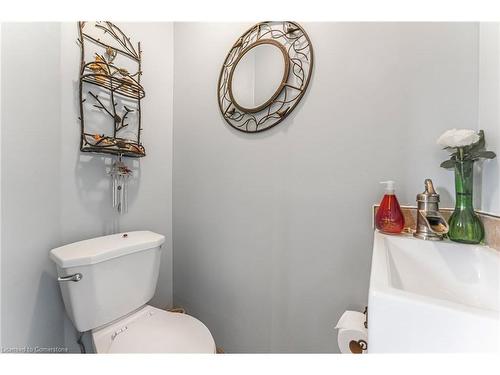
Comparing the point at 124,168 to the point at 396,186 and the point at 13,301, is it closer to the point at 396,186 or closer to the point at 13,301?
the point at 13,301

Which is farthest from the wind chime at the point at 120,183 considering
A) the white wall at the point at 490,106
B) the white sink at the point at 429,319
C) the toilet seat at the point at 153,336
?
the white wall at the point at 490,106

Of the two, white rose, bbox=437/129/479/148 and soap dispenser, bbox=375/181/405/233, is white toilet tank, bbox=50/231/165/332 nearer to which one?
soap dispenser, bbox=375/181/405/233

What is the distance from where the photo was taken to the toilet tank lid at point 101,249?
0.72 m

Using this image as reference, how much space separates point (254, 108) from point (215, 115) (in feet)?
0.87

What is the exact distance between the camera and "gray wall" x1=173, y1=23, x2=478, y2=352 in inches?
26.1

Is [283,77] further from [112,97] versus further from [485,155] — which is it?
[112,97]

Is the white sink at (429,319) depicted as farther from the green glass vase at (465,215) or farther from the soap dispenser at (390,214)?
the soap dispenser at (390,214)

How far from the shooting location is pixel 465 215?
0.55 meters

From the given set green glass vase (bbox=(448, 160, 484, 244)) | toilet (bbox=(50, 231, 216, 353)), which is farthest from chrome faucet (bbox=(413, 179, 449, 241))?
toilet (bbox=(50, 231, 216, 353))

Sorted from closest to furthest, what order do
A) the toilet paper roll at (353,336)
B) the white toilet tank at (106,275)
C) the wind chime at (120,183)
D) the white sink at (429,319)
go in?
the white sink at (429,319)
the toilet paper roll at (353,336)
the white toilet tank at (106,275)
the wind chime at (120,183)

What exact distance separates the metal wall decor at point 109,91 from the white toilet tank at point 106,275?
465 millimetres

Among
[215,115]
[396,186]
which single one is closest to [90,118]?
[215,115]

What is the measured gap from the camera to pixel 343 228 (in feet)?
2.56

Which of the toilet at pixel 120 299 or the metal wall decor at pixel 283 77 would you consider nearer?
the toilet at pixel 120 299
